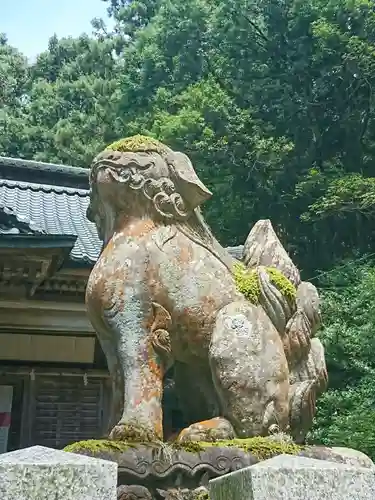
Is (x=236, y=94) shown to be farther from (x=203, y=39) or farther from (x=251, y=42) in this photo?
(x=203, y=39)

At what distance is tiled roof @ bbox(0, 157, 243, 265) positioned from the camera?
8.12m

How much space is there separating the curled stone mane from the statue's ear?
19 millimetres

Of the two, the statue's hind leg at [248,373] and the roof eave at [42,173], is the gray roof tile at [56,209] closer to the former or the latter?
the roof eave at [42,173]

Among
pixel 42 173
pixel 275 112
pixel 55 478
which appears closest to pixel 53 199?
pixel 42 173

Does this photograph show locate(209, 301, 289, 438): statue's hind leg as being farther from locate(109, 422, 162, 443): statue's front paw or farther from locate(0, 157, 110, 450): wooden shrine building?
locate(0, 157, 110, 450): wooden shrine building

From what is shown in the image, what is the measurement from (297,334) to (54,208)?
6952mm

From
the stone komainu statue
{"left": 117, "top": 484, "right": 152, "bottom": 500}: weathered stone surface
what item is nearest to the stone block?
{"left": 117, "top": 484, "right": 152, "bottom": 500}: weathered stone surface

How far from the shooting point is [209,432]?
116 inches

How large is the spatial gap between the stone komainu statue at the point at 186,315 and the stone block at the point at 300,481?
101 centimetres

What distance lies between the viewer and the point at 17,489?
1745 mm

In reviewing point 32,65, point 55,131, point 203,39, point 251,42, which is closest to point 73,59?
point 32,65

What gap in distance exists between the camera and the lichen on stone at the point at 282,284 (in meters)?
3.31

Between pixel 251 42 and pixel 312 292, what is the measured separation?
18.8 metres

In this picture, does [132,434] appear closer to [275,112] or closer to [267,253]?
[267,253]
